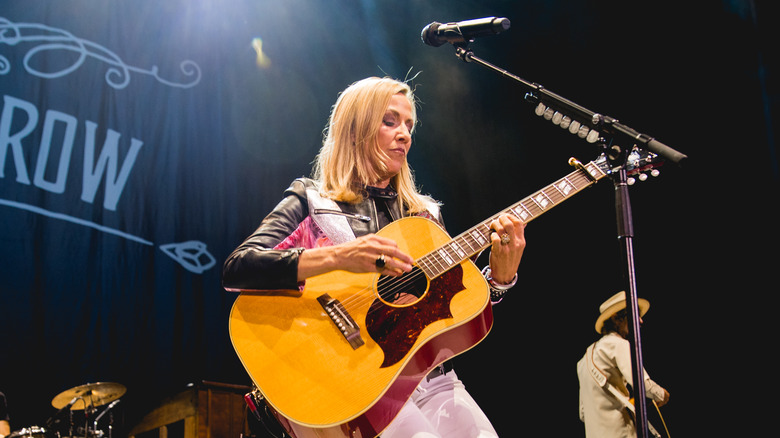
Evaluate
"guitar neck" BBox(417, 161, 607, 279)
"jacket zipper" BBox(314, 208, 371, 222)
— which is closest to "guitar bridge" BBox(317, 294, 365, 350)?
"guitar neck" BBox(417, 161, 607, 279)

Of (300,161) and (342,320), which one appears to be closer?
(342,320)

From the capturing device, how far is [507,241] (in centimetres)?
237

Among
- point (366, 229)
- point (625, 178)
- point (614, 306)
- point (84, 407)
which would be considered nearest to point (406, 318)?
point (366, 229)

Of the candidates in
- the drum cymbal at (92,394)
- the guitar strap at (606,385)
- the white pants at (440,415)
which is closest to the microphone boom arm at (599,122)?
the white pants at (440,415)

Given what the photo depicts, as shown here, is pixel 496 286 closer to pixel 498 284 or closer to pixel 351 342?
pixel 498 284

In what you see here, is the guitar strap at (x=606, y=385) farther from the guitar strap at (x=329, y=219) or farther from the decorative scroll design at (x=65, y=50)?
the decorative scroll design at (x=65, y=50)

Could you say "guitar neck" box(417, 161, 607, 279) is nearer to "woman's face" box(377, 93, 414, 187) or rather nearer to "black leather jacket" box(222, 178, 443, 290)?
"black leather jacket" box(222, 178, 443, 290)

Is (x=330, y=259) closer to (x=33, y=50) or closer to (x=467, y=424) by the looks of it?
(x=467, y=424)

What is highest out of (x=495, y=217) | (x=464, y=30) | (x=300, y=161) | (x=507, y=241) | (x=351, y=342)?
(x=300, y=161)

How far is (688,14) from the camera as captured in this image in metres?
5.12

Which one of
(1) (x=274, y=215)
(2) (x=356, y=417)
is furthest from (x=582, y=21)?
(2) (x=356, y=417)

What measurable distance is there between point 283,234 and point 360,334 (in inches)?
26.4

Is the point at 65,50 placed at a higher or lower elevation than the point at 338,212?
higher

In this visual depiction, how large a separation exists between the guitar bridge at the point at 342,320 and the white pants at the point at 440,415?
327mm
